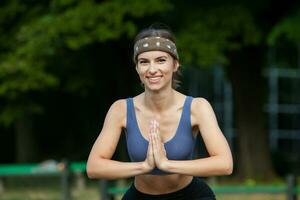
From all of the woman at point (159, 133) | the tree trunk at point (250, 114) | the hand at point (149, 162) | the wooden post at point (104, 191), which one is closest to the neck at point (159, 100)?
the woman at point (159, 133)

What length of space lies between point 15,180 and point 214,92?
2022 centimetres

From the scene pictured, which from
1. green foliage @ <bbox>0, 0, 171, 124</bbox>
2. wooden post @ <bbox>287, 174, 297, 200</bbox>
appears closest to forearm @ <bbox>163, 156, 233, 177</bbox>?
wooden post @ <bbox>287, 174, 297, 200</bbox>

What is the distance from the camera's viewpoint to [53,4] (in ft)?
71.6

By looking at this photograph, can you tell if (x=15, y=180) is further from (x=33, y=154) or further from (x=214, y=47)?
(x=33, y=154)

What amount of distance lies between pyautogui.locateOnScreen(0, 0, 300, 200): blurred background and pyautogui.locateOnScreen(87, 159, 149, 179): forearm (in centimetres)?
799

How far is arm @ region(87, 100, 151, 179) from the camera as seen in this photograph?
4844 millimetres

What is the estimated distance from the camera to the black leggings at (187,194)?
5008mm

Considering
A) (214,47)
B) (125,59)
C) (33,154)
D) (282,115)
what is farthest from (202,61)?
(282,115)

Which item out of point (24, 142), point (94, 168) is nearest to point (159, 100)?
point (94, 168)

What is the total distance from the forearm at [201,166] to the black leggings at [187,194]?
276 mm

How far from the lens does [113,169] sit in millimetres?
4883

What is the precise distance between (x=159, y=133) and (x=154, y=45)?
1.54 ft

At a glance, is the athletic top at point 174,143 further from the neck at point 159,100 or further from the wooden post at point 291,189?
the wooden post at point 291,189

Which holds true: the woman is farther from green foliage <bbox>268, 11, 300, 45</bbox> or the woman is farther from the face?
green foliage <bbox>268, 11, 300, 45</bbox>
